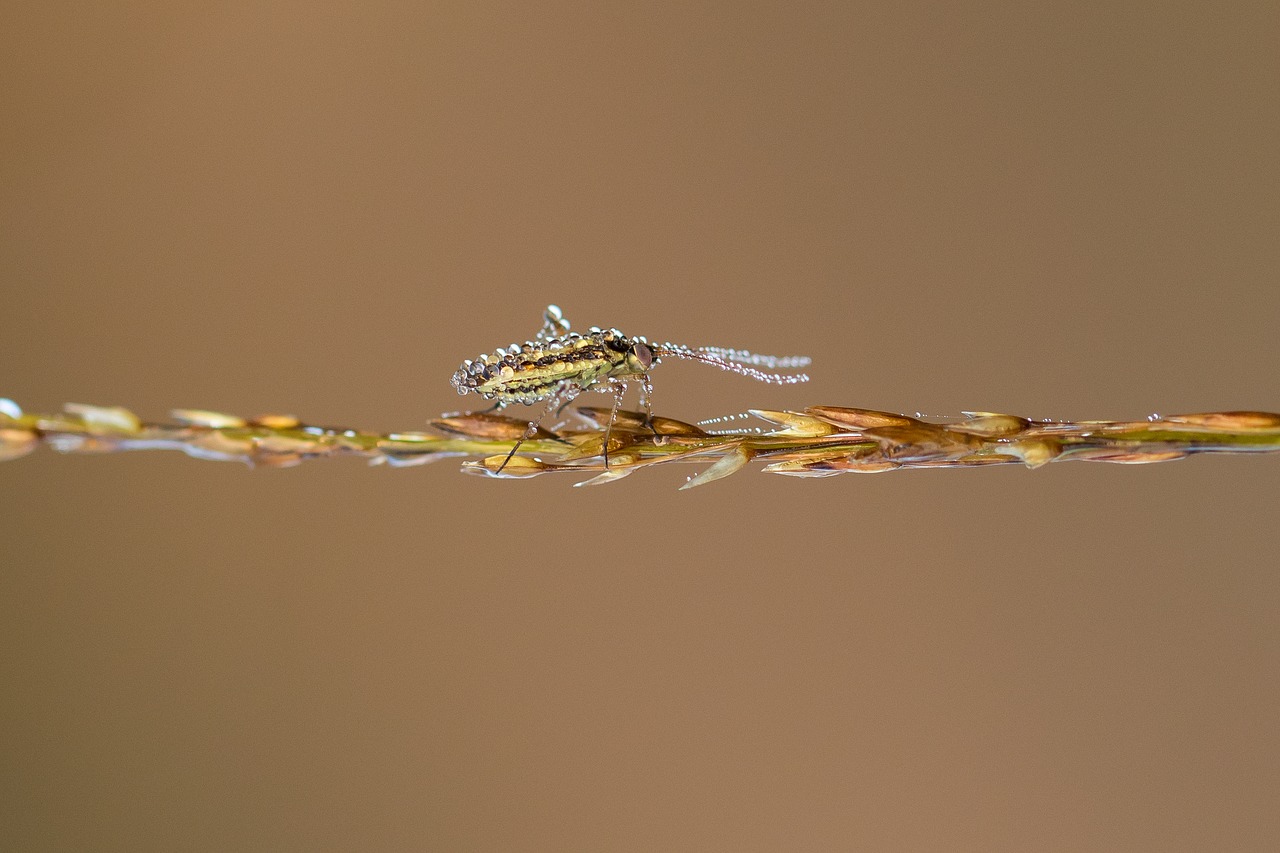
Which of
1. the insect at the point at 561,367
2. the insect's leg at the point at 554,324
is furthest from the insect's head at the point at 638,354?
the insect's leg at the point at 554,324

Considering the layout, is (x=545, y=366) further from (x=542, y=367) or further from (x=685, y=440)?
(x=685, y=440)

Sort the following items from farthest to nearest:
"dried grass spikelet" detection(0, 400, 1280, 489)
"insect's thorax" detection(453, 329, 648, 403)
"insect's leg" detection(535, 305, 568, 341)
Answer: "insect's leg" detection(535, 305, 568, 341), "insect's thorax" detection(453, 329, 648, 403), "dried grass spikelet" detection(0, 400, 1280, 489)

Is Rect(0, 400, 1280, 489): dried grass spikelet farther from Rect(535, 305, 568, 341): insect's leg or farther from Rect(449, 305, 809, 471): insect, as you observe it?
Rect(535, 305, 568, 341): insect's leg

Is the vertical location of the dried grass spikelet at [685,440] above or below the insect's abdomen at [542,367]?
below

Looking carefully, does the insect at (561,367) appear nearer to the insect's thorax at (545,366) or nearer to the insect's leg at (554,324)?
the insect's thorax at (545,366)

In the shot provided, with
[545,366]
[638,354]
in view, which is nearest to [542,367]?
[545,366]

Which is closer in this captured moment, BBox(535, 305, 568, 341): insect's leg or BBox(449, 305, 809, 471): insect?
BBox(449, 305, 809, 471): insect

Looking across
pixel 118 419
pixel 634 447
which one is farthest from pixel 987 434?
pixel 118 419

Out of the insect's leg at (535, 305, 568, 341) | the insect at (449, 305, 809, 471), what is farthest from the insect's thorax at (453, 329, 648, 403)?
the insect's leg at (535, 305, 568, 341)
